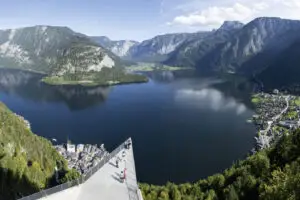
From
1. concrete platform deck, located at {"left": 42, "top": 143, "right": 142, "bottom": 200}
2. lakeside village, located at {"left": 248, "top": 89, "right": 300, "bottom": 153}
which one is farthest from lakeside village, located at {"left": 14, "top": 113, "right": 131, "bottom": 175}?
concrete platform deck, located at {"left": 42, "top": 143, "right": 142, "bottom": 200}

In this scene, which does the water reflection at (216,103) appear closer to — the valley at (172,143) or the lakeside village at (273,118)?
the valley at (172,143)

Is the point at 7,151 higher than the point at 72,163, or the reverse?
the point at 7,151

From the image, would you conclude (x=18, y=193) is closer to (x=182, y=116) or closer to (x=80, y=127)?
(x=80, y=127)

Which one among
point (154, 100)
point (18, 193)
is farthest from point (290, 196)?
point (154, 100)

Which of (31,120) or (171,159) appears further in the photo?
(31,120)

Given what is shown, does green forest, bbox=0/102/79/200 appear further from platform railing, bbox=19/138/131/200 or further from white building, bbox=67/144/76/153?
platform railing, bbox=19/138/131/200

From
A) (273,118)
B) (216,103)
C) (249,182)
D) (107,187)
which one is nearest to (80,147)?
(249,182)
